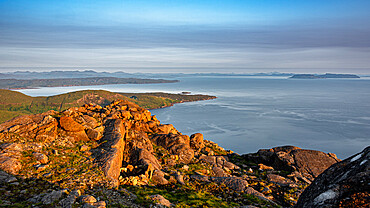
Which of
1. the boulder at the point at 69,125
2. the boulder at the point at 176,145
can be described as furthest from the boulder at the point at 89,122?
the boulder at the point at 176,145

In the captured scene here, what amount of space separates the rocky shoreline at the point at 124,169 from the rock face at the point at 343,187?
0.09 metres

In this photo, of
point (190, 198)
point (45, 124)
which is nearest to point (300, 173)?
point (190, 198)

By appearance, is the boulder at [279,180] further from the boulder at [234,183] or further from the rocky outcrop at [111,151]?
the rocky outcrop at [111,151]

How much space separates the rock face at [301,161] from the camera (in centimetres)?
3058

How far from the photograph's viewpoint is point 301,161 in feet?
105

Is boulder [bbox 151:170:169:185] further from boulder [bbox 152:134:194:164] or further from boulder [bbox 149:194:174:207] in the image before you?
boulder [bbox 152:134:194:164]

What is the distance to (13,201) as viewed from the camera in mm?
12781

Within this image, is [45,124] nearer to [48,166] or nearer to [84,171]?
[48,166]

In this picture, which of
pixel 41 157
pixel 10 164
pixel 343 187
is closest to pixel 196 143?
pixel 41 157

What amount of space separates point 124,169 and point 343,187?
18.0m

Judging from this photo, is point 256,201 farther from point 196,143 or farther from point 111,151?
point 196,143

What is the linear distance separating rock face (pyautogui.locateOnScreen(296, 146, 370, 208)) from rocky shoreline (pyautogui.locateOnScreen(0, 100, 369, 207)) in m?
0.09

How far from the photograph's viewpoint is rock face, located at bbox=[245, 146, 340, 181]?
3058 centimetres

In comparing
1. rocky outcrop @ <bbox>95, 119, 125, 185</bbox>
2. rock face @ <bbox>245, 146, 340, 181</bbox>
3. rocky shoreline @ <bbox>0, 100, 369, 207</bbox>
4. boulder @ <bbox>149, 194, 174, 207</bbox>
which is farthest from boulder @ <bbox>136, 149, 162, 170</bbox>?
rock face @ <bbox>245, 146, 340, 181</bbox>
